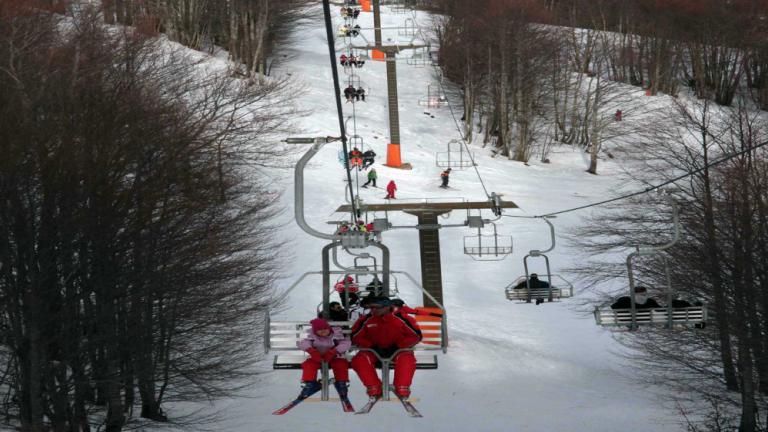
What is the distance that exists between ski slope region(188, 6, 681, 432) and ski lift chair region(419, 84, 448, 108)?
633 cm

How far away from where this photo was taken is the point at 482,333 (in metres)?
32.2

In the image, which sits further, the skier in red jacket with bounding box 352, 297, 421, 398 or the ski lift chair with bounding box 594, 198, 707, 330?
the ski lift chair with bounding box 594, 198, 707, 330

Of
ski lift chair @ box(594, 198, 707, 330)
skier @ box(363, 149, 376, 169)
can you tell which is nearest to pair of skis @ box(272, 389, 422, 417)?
ski lift chair @ box(594, 198, 707, 330)

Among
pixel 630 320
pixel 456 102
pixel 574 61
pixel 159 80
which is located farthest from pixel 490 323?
pixel 574 61

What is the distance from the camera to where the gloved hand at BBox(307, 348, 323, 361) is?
40.9 feet

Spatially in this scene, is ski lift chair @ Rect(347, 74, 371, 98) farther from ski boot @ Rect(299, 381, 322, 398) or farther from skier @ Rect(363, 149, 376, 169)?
ski boot @ Rect(299, 381, 322, 398)

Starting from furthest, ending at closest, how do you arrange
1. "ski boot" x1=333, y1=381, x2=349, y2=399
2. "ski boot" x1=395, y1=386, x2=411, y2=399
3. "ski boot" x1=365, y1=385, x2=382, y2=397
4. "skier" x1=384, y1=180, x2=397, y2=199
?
"skier" x1=384, y1=180, x2=397, y2=199 < "ski boot" x1=333, y1=381, x2=349, y2=399 < "ski boot" x1=365, y1=385, x2=382, y2=397 < "ski boot" x1=395, y1=386, x2=411, y2=399

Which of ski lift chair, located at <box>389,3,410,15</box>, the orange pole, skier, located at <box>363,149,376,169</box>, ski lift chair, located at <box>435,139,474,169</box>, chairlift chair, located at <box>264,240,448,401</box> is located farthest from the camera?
ski lift chair, located at <box>389,3,410,15</box>

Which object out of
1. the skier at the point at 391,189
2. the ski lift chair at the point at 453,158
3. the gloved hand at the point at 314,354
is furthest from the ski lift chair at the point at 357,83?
the gloved hand at the point at 314,354

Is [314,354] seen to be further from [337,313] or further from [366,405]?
[337,313]

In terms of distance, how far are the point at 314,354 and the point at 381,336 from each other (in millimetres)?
863

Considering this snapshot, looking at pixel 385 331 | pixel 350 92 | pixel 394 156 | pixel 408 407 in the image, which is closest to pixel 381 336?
pixel 385 331

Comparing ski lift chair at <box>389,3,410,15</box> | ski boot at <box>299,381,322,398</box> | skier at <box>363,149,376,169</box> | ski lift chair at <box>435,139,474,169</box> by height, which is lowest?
ski lift chair at <box>435,139,474,169</box>

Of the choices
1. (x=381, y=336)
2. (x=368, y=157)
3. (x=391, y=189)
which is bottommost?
(x=391, y=189)
